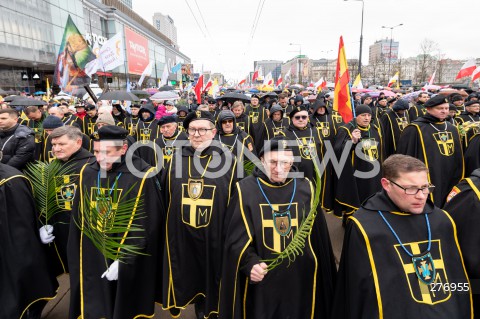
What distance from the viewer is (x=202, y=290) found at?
12.0ft

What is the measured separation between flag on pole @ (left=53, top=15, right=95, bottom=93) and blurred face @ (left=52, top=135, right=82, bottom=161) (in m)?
5.72

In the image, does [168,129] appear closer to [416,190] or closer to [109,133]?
[109,133]

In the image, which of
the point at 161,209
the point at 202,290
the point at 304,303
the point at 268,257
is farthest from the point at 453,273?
the point at 161,209

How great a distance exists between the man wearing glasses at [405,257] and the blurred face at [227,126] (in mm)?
3775

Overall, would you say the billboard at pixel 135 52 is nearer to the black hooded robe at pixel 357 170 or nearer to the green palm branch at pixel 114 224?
the black hooded robe at pixel 357 170

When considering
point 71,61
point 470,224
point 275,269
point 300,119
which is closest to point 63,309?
point 275,269

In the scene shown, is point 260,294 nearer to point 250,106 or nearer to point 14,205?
point 14,205

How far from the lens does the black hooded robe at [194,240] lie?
352 cm

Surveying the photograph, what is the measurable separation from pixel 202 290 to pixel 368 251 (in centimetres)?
200

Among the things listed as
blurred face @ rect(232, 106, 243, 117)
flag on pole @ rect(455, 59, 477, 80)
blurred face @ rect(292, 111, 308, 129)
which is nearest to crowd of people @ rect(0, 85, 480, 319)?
blurred face @ rect(292, 111, 308, 129)

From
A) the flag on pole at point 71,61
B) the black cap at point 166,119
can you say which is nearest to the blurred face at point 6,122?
the black cap at point 166,119

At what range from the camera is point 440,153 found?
5.47 metres

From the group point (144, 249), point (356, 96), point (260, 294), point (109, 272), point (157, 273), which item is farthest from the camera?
point (356, 96)

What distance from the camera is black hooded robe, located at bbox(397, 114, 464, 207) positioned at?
215 inches
